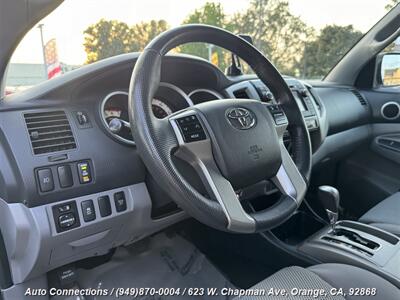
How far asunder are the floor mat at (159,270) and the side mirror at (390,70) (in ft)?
5.46

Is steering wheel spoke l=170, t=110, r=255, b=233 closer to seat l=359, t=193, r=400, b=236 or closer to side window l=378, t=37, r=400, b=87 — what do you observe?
seat l=359, t=193, r=400, b=236

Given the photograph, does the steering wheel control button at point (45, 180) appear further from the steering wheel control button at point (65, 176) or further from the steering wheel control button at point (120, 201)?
the steering wheel control button at point (120, 201)

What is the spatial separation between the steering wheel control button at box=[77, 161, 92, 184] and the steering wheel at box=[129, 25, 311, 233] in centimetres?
30

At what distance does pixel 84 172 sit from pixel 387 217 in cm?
123

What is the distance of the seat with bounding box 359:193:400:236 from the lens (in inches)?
59.7

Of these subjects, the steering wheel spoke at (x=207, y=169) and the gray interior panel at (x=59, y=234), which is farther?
the gray interior panel at (x=59, y=234)

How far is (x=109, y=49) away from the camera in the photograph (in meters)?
1.60

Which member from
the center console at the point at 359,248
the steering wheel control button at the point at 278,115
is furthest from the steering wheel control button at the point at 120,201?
the center console at the point at 359,248

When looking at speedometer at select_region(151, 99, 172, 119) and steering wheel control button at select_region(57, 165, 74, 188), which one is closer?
steering wheel control button at select_region(57, 165, 74, 188)

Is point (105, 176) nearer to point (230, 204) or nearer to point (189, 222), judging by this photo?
point (230, 204)

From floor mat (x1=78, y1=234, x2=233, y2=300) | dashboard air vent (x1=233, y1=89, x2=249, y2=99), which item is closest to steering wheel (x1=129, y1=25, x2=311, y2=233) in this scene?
dashboard air vent (x1=233, y1=89, x2=249, y2=99)

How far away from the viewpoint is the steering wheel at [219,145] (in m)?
0.93

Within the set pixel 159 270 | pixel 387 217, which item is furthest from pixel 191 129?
pixel 387 217

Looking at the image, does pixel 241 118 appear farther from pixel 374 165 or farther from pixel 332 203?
pixel 374 165
